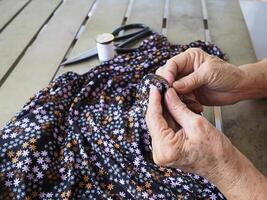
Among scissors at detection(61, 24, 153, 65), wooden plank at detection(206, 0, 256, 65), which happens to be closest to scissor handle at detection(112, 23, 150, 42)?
scissors at detection(61, 24, 153, 65)

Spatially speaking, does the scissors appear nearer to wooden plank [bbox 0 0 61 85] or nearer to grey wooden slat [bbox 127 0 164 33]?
grey wooden slat [bbox 127 0 164 33]

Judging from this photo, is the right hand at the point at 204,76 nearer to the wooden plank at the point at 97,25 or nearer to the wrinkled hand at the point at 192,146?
the wrinkled hand at the point at 192,146

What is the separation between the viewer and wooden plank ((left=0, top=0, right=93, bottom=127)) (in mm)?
1019

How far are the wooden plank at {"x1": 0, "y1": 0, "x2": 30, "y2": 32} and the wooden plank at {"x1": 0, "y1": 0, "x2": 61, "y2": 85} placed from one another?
0.09ft

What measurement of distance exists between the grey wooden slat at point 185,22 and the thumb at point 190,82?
518mm

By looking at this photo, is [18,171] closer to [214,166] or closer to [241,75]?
[214,166]

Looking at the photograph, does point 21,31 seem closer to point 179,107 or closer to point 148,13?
point 148,13

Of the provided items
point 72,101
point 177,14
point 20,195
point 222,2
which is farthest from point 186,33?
point 20,195

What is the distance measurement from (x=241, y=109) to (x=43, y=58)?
0.74 metres

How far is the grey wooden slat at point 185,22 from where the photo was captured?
133 cm

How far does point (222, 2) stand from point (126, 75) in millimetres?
907

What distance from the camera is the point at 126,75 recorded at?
99 cm

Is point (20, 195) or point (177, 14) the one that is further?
point (177, 14)

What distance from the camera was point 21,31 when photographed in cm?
138
